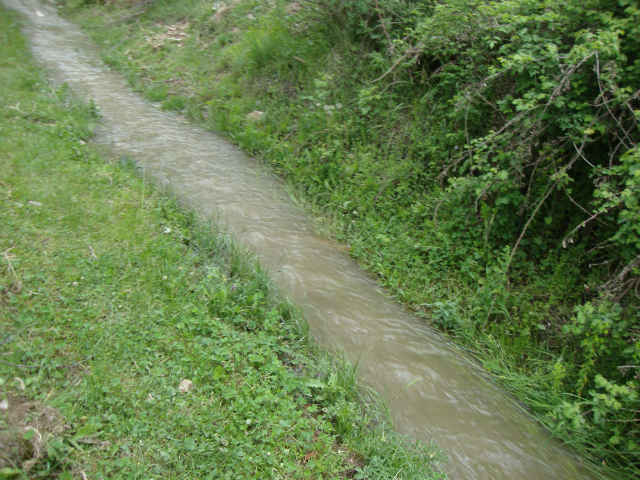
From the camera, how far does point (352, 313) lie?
4.34m

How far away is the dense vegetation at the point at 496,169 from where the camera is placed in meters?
3.70

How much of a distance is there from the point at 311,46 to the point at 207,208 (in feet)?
11.3

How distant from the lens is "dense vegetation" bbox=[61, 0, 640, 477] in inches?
146

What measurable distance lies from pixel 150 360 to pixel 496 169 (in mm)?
3368

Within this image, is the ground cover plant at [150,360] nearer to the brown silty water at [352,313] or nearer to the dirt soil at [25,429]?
the dirt soil at [25,429]

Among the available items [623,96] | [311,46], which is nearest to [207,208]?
[311,46]

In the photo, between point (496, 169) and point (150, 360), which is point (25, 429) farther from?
point (496, 169)

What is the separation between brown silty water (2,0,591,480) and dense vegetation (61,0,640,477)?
0.27 m

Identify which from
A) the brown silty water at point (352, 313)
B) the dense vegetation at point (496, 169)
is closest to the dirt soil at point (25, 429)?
the brown silty water at point (352, 313)

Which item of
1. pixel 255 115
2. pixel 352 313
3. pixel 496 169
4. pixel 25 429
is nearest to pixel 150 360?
pixel 25 429

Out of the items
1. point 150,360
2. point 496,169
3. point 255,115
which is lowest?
point 150,360

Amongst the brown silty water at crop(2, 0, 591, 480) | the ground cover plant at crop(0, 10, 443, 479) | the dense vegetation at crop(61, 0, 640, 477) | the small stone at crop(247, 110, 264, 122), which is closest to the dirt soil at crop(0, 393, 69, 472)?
the ground cover plant at crop(0, 10, 443, 479)

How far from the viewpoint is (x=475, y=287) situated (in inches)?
180

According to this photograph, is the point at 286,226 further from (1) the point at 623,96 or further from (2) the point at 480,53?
(1) the point at 623,96
